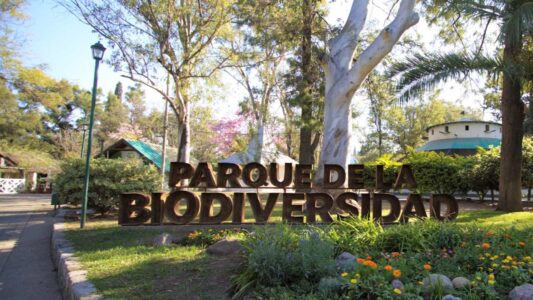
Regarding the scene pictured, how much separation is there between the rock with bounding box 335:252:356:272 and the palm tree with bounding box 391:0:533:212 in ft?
25.5

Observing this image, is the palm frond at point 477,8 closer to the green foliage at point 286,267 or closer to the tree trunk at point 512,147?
the tree trunk at point 512,147

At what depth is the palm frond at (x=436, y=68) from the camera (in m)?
10.9

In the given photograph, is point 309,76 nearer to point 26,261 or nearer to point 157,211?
point 157,211

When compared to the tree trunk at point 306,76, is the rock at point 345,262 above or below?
below

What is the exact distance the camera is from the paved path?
555cm

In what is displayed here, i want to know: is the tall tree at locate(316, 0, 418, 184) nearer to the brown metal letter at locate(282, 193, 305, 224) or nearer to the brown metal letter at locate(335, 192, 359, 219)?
the brown metal letter at locate(335, 192, 359, 219)

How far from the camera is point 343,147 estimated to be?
1110 centimetres

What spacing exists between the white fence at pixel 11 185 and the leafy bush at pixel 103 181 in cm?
2277

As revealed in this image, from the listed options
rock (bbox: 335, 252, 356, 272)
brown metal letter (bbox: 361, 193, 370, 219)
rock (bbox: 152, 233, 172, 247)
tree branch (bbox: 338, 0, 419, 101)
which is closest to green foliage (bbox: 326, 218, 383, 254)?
rock (bbox: 335, 252, 356, 272)

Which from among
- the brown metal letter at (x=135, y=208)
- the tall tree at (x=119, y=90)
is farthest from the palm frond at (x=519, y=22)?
the tall tree at (x=119, y=90)

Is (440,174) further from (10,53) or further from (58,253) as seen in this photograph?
(10,53)

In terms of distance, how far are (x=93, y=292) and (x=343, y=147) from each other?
310 inches

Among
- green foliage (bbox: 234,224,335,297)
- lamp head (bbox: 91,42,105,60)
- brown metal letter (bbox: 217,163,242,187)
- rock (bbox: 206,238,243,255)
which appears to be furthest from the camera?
lamp head (bbox: 91,42,105,60)

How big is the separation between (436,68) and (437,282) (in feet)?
28.2
